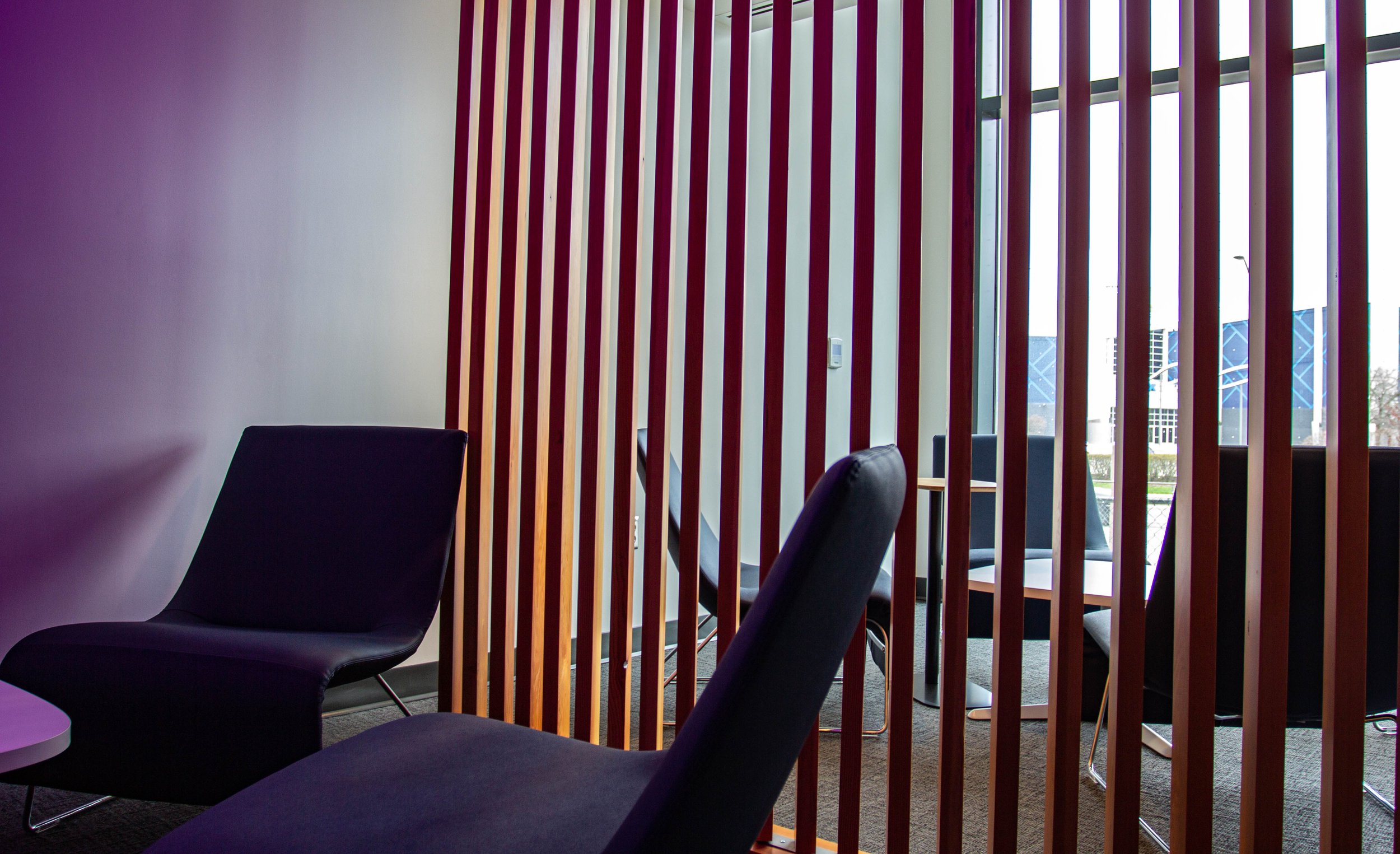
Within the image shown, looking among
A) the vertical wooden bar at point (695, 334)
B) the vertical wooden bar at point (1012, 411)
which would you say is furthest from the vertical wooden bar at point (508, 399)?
the vertical wooden bar at point (1012, 411)

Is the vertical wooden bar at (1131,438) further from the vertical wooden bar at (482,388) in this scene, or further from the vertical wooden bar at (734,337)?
the vertical wooden bar at (482,388)

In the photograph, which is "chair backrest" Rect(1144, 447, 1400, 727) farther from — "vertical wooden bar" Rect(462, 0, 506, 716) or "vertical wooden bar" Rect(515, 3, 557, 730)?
"vertical wooden bar" Rect(462, 0, 506, 716)

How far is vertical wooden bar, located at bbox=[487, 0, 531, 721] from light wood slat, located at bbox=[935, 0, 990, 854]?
46.0 inches

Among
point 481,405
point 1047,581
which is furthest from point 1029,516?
point 481,405

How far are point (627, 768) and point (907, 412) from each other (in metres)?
0.90

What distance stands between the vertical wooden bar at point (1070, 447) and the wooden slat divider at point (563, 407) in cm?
112

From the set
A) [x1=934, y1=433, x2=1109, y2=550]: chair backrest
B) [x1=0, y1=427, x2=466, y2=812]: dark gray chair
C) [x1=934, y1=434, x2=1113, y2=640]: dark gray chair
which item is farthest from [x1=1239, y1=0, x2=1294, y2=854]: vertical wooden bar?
[x1=934, y1=433, x2=1109, y2=550]: chair backrest

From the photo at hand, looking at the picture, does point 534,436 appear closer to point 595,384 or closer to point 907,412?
point 595,384

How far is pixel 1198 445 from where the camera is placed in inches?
64.2

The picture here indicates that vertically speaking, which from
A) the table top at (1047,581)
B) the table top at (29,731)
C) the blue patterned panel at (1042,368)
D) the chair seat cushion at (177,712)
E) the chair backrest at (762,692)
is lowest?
the chair seat cushion at (177,712)

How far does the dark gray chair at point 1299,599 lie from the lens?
1758 mm

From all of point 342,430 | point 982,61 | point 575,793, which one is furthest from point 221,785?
point 982,61

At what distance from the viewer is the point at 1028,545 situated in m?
3.74

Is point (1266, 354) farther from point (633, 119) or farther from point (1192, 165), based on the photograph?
point (633, 119)
